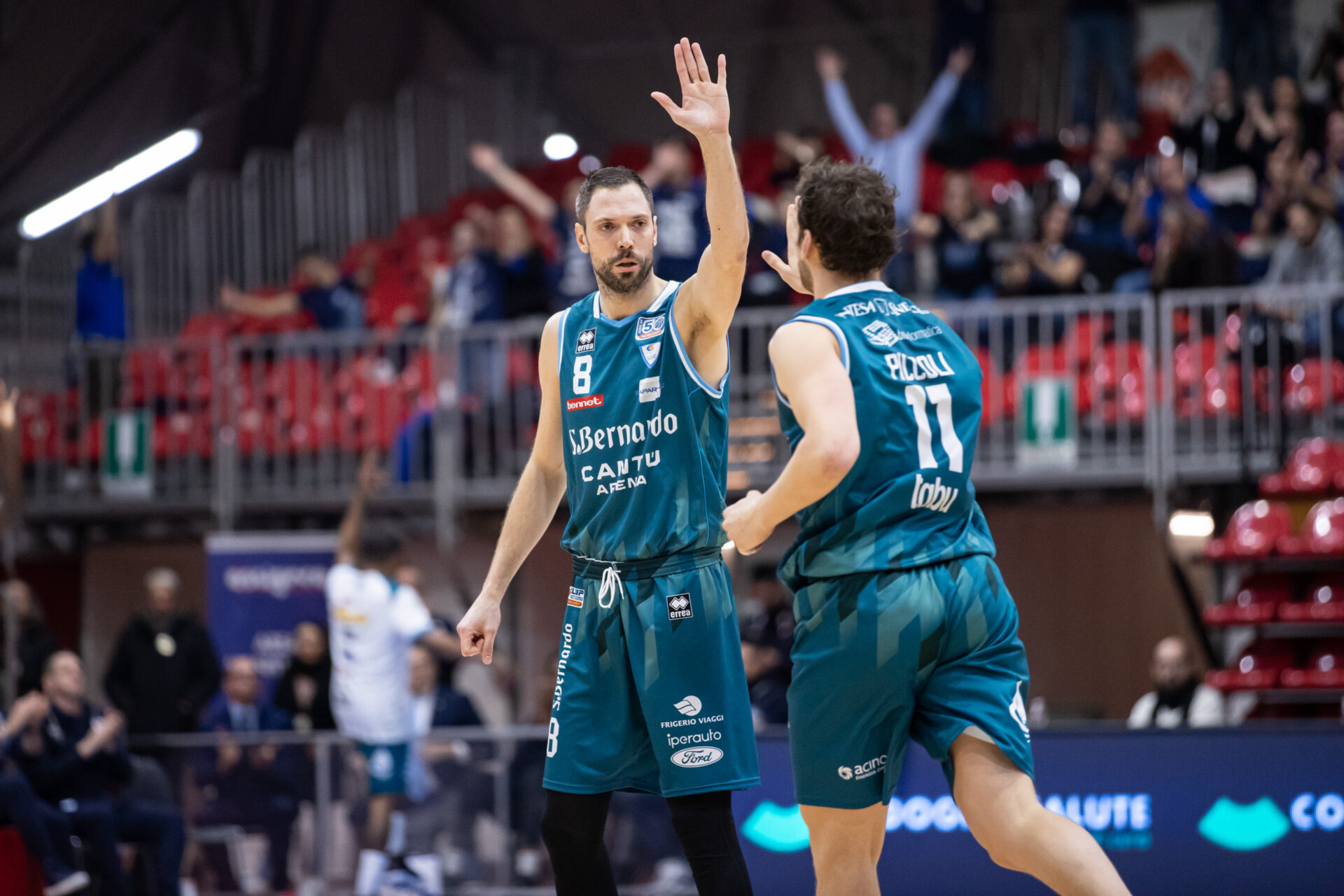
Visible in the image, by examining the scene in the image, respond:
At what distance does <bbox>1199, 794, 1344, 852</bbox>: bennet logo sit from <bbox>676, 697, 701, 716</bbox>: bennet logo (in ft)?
12.1

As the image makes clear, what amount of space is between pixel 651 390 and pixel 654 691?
2.47ft

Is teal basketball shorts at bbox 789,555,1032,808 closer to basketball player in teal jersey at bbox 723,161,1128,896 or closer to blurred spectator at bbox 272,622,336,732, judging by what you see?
basketball player in teal jersey at bbox 723,161,1128,896

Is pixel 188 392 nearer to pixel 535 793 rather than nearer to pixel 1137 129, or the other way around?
pixel 535 793

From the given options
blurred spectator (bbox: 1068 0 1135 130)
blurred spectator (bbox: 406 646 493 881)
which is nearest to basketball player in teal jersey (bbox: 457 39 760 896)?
blurred spectator (bbox: 406 646 493 881)

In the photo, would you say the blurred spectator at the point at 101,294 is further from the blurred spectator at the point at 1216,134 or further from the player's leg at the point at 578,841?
the player's leg at the point at 578,841

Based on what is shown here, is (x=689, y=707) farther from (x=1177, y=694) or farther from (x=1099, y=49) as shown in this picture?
(x=1099, y=49)

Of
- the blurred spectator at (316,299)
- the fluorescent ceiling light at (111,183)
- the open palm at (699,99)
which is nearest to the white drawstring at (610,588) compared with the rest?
the open palm at (699,99)

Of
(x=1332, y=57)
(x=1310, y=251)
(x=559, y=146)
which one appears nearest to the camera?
(x=1310, y=251)

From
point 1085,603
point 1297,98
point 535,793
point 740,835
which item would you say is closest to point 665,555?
point 740,835

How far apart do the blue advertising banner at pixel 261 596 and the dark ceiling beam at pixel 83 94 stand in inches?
232

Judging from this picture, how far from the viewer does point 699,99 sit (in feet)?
12.0

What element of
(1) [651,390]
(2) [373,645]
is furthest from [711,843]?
(2) [373,645]

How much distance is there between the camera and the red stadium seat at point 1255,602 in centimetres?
848

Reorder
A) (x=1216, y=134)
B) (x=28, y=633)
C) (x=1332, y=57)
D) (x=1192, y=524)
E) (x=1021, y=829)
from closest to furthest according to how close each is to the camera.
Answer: (x=1021, y=829) → (x=28, y=633) → (x=1192, y=524) → (x=1216, y=134) → (x=1332, y=57)
